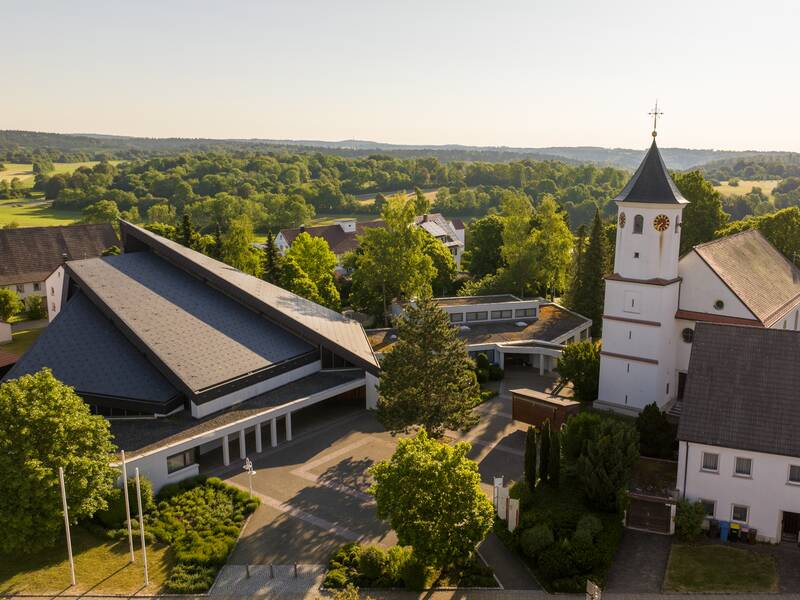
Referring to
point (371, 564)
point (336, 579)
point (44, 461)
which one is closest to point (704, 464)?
point (371, 564)

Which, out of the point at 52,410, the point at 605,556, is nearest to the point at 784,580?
the point at 605,556

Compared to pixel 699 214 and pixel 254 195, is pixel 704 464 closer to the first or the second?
pixel 699 214

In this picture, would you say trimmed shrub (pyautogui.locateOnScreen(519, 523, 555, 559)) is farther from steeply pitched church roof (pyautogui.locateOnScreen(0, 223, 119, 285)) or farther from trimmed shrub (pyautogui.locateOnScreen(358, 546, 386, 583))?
steeply pitched church roof (pyautogui.locateOnScreen(0, 223, 119, 285))

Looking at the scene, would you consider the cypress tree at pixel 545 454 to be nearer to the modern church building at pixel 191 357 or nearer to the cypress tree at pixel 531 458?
the cypress tree at pixel 531 458

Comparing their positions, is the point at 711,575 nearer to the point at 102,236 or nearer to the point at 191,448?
the point at 191,448

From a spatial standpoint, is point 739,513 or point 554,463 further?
point 554,463

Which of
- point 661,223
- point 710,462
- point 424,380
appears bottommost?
point 710,462

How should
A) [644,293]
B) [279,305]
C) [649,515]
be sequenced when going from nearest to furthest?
[649,515]
[644,293]
[279,305]

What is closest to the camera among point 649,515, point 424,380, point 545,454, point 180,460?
point 649,515

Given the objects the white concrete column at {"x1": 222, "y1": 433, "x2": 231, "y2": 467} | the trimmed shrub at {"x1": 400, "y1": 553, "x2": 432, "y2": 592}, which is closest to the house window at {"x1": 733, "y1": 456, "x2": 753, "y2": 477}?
the trimmed shrub at {"x1": 400, "y1": 553, "x2": 432, "y2": 592}
